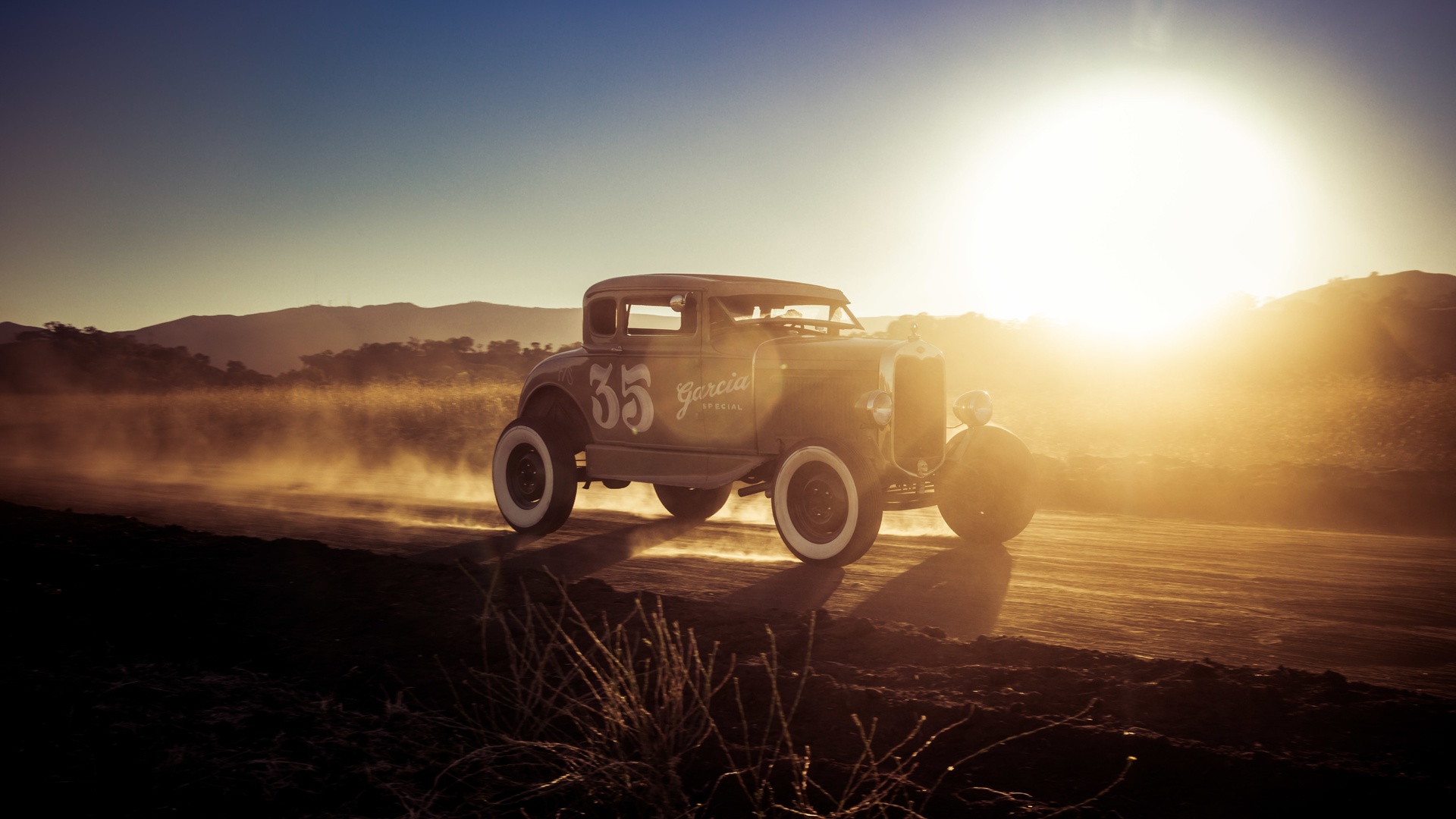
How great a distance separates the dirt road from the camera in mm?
5250

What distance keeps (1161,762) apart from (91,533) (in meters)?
8.75

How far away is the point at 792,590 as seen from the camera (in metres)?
6.68

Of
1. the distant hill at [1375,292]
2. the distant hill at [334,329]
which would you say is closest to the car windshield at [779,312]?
the distant hill at [1375,292]

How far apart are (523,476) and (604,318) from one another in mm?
1912

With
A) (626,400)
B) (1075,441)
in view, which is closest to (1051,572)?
(626,400)

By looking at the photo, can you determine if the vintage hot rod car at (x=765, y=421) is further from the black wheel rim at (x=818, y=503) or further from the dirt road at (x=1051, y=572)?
the dirt road at (x=1051, y=572)

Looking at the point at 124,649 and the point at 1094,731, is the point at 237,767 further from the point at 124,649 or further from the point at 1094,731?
the point at 1094,731

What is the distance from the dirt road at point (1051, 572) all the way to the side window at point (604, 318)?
6.71 feet

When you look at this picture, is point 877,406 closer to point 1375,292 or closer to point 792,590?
point 792,590

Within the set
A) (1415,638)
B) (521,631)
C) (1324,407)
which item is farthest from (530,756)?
(1324,407)

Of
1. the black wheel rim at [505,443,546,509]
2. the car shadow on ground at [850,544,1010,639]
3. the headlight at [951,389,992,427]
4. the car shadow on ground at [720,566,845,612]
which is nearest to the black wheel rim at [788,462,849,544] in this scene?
the car shadow on ground at [720,566,845,612]

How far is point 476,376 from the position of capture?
3659 cm

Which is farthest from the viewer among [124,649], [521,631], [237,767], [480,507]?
[480,507]

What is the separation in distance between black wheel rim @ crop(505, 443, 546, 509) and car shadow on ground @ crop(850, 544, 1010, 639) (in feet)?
13.7
